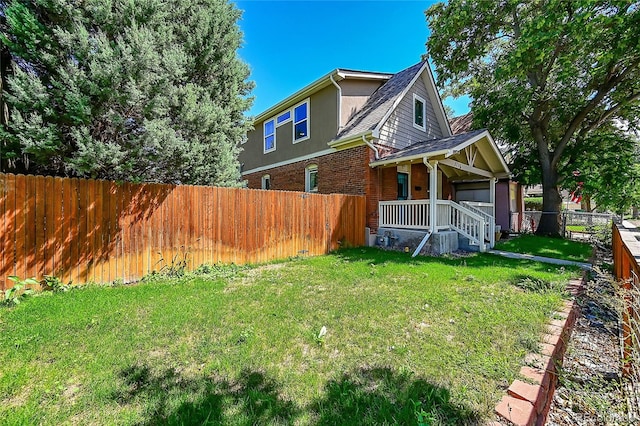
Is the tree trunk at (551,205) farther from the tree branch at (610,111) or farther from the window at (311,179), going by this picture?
the window at (311,179)

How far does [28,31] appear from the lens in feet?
14.1

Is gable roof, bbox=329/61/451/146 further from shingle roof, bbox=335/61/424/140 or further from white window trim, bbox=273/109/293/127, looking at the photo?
white window trim, bbox=273/109/293/127

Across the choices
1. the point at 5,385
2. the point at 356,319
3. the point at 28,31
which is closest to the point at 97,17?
the point at 28,31

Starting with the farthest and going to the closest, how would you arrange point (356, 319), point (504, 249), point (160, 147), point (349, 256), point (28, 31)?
point (504, 249) → point (349, 256) → point (160, 147) → point (28, 31) → point (356, 319)

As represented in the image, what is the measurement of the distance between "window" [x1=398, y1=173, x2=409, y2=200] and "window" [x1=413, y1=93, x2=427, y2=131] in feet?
7.27

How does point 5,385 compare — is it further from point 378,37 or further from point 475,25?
point 475,25

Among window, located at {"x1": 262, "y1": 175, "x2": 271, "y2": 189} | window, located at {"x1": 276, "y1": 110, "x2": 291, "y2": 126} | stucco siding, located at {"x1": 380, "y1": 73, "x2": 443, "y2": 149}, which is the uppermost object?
window, located at {"x1": 276, "y1": 110, "x2": 291, "y2": 126}

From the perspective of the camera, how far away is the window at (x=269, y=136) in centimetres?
1436

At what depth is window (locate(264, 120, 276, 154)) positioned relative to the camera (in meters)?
14.4

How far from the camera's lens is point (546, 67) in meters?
11.8

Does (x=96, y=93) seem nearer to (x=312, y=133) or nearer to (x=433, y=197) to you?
(x=433, y=197)

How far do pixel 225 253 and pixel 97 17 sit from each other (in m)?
4.91

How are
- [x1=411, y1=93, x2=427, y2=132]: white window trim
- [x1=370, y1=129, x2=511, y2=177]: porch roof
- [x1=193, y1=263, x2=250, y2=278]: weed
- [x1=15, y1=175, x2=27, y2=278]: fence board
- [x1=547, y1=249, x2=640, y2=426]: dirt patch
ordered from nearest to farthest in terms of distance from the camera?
[x1=547, y1=249, x2=640, y2=426]: dirt patch, [x1=15, y1=175, x2=27, y2=278]: fence board, [x1=193, y1=263, x2=250, y2=278]: weed, [x1=370, y1=129, x2=511, y2=177]: porch roof, [x1=411, y1=93, x2=427, y2=132]: white window trim

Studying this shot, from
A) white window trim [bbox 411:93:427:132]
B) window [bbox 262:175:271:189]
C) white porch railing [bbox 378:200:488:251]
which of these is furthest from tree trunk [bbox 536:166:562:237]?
window [bbox 262:175:271:189]
